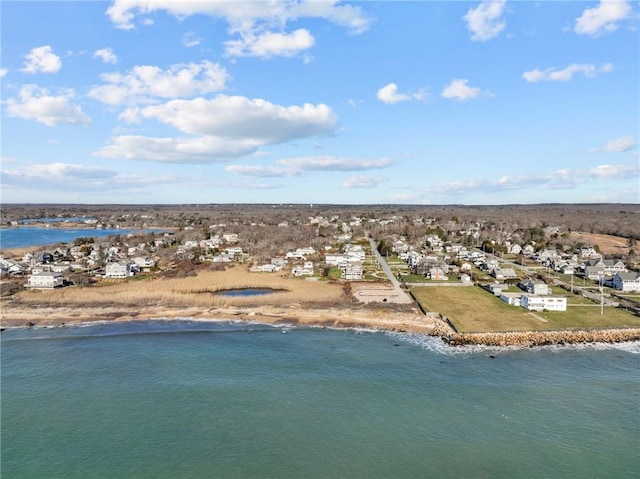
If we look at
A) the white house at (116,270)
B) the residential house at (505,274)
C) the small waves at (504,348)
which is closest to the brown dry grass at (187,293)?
the white house at (116,270)

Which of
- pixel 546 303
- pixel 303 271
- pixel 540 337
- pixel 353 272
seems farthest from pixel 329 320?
pixel 303 271

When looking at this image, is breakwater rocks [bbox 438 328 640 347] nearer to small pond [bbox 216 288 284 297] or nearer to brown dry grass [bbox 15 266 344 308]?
brown dry grass [bbox 15 266 344 308]

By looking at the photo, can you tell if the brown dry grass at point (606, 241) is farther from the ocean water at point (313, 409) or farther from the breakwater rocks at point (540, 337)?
the ocean water at point (313, 409)

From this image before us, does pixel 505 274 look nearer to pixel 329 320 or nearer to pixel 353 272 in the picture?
pixel 353 272

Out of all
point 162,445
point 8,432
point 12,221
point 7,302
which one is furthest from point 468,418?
point 12,221

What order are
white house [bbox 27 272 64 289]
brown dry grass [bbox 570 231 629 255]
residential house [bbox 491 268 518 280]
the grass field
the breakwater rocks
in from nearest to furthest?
the breakwater rocks → the grass field → white house [bbox 27 272 64 289] → residential house [bbox 491 268 518 280] → brown dry grass [bbox 570 231 629 255]

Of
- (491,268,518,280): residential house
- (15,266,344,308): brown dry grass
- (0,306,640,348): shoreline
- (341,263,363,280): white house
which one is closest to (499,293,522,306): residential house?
(0,306,640,348): shoreline

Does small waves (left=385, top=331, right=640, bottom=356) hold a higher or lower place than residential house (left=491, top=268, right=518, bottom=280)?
lower
